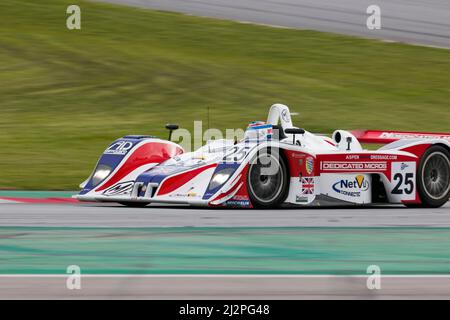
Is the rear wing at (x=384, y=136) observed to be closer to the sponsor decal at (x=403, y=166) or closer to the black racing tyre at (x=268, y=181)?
the sponsor decal at (x=403, y=166)

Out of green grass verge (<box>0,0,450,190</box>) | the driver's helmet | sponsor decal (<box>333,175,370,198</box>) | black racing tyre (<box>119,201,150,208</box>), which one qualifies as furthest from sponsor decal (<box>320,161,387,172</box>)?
green grass verge (<box>0,0,450,190</box>)

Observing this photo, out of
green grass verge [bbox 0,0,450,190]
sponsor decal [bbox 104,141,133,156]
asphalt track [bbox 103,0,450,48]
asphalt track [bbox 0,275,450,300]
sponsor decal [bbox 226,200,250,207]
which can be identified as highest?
asphalt track [bbox 103,0,450,48]

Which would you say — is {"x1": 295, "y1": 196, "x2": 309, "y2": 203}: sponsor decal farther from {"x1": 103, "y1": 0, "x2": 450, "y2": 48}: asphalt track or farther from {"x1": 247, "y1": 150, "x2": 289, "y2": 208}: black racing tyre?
{"x1": 103, "y1": 0, "x2": 450, "y2": 48}: asphalt track

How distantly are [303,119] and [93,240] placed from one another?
13.6m

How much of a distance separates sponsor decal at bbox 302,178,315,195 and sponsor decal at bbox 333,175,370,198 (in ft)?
1.10

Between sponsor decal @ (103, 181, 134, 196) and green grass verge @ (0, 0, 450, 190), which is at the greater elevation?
green grass verge @ (0, 0, 450, 190)

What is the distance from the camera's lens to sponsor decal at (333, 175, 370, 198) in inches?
510

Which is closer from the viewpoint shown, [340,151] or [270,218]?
[270,218]

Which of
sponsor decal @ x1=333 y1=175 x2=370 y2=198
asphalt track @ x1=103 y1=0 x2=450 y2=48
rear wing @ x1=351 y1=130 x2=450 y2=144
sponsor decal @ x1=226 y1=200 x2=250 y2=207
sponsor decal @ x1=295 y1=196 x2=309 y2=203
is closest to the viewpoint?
sponsor decal @ x1=226 y1=200 x2=250 y2=207

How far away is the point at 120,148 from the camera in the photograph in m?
13.1

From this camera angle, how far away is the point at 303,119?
2258 centimetres

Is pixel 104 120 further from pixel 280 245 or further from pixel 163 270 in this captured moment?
pixel 163 270

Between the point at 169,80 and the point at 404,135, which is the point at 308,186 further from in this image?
the point at 169,80

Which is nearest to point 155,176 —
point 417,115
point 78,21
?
point 417,115
